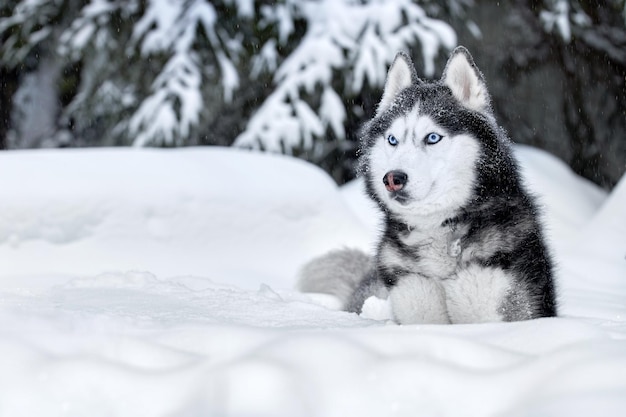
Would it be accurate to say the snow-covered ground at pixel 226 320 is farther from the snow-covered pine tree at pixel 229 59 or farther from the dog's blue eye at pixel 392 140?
the snow-covered pine tree at pixel 229 59

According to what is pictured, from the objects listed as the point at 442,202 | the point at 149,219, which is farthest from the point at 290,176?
the point at 442,202

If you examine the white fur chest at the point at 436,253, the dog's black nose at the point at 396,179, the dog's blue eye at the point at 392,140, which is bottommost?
the white fur chest at the point at 436,253

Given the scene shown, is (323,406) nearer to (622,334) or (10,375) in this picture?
(10,375)

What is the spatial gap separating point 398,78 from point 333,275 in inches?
59.9

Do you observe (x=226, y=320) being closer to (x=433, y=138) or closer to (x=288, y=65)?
(x=433, y=138)

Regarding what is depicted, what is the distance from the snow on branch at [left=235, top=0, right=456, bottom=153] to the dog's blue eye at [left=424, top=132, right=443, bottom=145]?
21.0ft

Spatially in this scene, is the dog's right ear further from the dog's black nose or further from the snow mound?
the snow mound

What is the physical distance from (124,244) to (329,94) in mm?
4927

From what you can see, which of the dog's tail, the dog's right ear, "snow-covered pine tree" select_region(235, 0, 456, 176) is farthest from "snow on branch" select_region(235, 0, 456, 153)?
the dog's right ear

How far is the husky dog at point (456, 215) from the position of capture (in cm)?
289

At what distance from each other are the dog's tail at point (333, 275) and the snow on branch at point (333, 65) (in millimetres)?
4924

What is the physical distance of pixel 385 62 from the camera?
9.27 meters

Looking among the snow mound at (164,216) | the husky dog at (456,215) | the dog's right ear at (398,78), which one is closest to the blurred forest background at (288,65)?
the snow mound at (164,216)

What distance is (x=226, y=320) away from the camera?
2.76 m
